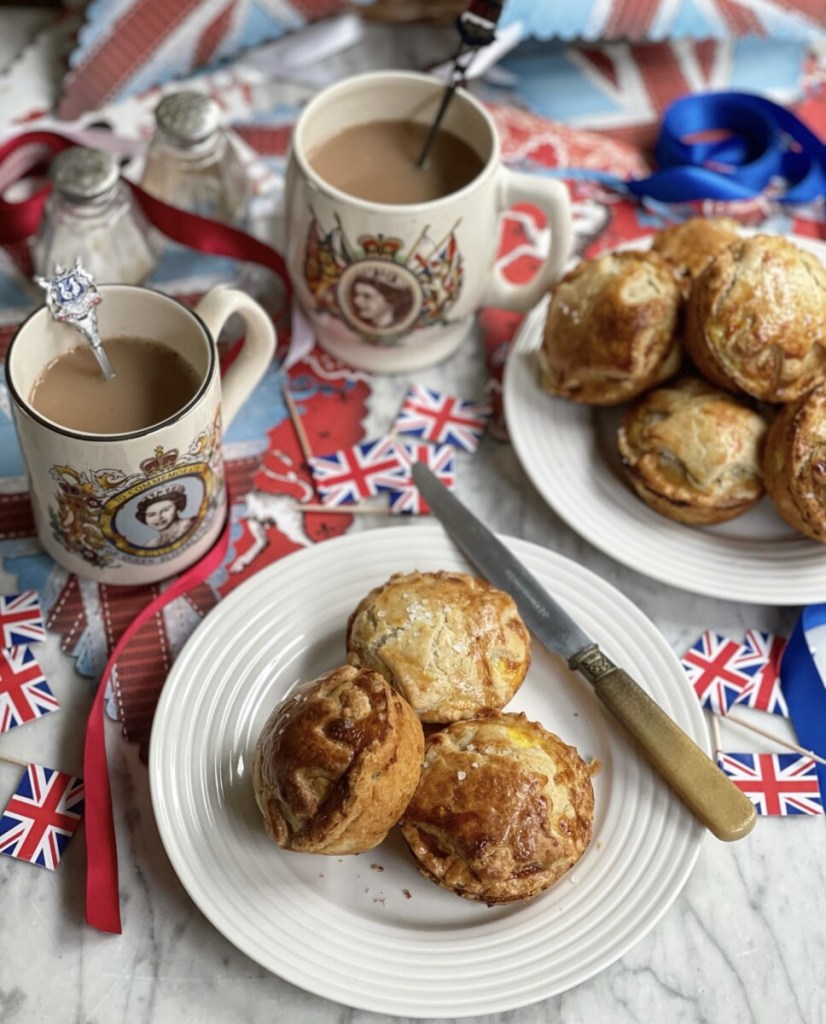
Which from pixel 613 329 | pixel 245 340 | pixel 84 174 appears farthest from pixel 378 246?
pixel 84 174

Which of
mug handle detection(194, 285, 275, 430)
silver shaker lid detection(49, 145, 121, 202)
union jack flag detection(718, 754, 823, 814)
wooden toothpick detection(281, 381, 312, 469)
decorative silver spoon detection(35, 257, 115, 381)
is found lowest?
union jack flag detection(718, 754, 823, 814)

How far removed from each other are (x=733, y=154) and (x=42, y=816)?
4.86 feet

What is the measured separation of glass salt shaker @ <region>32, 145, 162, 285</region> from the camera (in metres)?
1.46

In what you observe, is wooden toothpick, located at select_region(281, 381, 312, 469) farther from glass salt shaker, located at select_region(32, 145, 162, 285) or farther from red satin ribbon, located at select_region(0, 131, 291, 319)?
glass salt shaker, located at select_region(32, 145, 162, 285)

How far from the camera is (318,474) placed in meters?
1.46

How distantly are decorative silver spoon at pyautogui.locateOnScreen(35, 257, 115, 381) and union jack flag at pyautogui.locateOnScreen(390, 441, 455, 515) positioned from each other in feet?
1.46

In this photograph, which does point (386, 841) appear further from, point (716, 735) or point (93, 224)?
point (93, 224)

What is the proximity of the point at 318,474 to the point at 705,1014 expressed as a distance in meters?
0.78

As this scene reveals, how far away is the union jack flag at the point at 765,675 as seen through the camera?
1.28 m

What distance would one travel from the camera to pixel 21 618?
4.27ft

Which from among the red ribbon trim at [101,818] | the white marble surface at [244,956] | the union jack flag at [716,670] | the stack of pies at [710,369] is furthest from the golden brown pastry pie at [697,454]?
the red ribbon trim at [101,818]

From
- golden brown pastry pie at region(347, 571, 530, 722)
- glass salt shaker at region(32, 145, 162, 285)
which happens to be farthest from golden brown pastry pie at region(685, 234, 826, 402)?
glass salt shaker at region(32, 145, 162, 285)

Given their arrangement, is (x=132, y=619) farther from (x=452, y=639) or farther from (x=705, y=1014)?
(x=705, y=1014)

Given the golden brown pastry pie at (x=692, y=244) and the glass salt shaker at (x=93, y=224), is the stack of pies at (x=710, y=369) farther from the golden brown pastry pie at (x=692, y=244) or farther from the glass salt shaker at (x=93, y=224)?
the glass salt shaker at (x=93, y=224)
